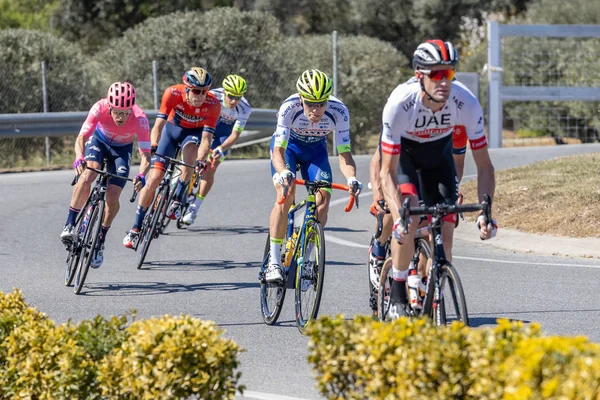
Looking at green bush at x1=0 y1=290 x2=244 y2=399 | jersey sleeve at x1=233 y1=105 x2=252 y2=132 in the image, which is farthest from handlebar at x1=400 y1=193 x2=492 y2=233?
jersey sleeve at x1=233 y1=105 x2=252 y2=132

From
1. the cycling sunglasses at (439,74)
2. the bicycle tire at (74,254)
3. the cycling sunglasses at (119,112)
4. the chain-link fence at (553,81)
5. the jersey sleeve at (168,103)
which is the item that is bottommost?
the chain-link fence at (553,81)

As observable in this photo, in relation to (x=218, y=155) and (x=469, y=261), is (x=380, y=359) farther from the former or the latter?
(x=218, y=155)

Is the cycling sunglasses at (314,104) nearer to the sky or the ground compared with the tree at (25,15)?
nearer to the sky

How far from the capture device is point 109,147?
10742 mm

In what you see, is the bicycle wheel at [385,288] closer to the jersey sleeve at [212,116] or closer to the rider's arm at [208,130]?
the rider's arm at [208,130]

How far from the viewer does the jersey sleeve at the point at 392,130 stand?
6.72 metres

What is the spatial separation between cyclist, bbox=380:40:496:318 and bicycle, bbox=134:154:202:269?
482 centimetres

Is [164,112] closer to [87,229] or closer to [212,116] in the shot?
[212,116]

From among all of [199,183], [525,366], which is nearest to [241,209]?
[199,183]

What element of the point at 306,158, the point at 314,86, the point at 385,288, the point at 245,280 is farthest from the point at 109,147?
the point at 385,288

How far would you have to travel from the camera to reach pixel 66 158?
875 inches

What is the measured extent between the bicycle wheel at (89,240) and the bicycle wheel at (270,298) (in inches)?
81.7

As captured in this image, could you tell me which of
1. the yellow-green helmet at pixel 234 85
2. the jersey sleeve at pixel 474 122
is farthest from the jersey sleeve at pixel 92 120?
the jersey sleeve at pixel 474 122

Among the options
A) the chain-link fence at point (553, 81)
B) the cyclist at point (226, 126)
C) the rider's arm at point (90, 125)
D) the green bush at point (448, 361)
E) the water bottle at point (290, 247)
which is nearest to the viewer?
the green bush at point (448, 361)
